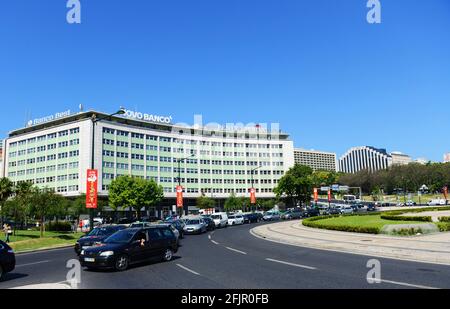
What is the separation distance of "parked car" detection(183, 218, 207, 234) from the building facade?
47.1 meters

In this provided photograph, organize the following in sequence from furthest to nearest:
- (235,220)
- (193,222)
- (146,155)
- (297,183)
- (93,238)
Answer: (146,155) → (297,183) → (235,220) → (193,222) → (93,238)

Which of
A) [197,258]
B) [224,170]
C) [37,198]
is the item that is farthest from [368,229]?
[224,170]

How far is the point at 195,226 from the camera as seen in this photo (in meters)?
35.8

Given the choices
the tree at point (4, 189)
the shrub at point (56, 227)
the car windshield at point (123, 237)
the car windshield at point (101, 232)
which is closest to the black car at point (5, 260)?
the car windshield at point (123, 237)

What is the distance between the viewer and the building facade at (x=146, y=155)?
3541 inches

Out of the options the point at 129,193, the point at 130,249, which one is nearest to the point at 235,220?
the point at 129,193

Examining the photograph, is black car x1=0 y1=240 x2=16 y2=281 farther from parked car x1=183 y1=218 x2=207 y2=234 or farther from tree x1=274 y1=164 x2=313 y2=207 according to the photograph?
tree x1=274 y1=164 x2=313 y2=207

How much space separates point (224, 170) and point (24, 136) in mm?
54534

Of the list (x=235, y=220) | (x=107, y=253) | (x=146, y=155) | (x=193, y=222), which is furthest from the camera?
(x=146, y=155)

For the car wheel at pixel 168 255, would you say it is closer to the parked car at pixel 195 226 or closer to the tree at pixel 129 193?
the parked car at pixel 195 226

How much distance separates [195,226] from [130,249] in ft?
70.7

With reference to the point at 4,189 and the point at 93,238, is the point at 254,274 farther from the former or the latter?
the point at 4,189

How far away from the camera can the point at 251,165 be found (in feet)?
392
